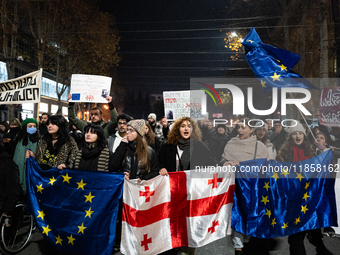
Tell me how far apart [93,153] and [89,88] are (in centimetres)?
403

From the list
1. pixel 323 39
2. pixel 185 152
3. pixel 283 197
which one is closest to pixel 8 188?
pixel 185 152

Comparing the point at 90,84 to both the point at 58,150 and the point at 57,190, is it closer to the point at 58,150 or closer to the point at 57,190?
the point at 58,150

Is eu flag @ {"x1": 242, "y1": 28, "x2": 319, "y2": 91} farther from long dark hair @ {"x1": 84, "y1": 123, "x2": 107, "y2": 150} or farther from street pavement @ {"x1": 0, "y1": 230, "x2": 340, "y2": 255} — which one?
long dark hair @ {"x1": 84, "y1": 123, "x2": 107, "y2": 150}

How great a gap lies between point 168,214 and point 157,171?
2.03ft

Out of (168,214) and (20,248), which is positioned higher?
(168,214)

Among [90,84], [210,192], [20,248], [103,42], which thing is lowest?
[20,248]

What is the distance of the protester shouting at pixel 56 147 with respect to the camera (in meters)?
4.65

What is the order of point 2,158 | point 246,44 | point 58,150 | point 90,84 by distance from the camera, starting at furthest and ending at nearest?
point 90,84 < point 246,44 < point 58,150 < point 2,158

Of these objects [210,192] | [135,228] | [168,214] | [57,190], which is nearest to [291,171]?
[210,192]

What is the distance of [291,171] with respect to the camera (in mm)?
4270

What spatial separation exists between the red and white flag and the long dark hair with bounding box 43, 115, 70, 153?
5.10ft

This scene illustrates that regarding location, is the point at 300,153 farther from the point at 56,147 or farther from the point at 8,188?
the point at 8,188

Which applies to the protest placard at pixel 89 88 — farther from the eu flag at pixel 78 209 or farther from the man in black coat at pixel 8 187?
the eu flag at pixel 78 209

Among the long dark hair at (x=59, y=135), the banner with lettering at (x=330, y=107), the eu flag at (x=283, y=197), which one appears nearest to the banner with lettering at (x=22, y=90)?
the long dark hair at (x=59, y=135)
